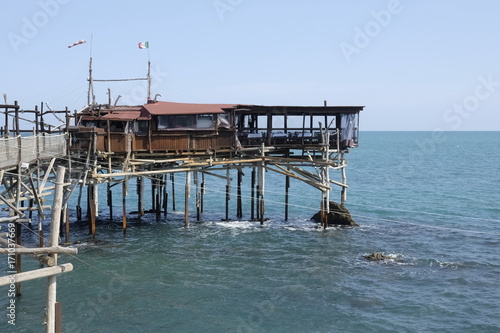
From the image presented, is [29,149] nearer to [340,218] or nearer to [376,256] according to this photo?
[376,256]

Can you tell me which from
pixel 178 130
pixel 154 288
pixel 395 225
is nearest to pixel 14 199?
pixel 154 288

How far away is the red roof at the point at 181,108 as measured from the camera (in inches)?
1335

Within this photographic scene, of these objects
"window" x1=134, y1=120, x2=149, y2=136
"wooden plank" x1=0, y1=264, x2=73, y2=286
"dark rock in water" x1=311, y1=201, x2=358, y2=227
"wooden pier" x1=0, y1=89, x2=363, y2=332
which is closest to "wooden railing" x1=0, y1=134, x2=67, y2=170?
"wooden pier" x1=0, y1=89, x2=363, y2=332

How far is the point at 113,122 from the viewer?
3269 cm

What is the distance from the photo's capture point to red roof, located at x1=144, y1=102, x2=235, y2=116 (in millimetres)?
33906

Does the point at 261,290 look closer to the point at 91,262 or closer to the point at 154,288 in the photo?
the point at 154,288

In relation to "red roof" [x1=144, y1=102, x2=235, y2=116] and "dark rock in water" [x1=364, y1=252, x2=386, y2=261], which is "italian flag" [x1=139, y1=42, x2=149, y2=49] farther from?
"dark rock in water" [x1=364, y1=252, x2=386, y2=261]

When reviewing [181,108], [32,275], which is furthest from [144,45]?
[32,275]

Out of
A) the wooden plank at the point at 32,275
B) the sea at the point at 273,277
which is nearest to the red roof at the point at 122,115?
the sea at the point at 273,277

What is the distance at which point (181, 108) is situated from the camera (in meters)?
35.4

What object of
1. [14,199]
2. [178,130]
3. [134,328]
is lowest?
[134,328]

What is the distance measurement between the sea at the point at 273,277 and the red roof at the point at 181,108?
8.02 metres

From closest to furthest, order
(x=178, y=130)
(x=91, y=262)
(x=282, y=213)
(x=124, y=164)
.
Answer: (x=91, y=262), (x=124, y=164), (x=178, y=130), (x=282, y=213)

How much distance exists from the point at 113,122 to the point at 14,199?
9420mm
